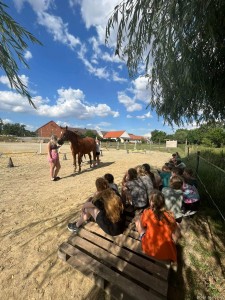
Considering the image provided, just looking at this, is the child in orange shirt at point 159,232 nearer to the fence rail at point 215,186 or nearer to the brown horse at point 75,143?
the fence rail at point 215,186

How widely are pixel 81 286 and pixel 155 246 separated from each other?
1094 mm

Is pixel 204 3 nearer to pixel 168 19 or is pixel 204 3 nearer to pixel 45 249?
pixel 168 19

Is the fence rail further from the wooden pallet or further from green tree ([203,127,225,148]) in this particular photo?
green tree ([203,127,225,148])

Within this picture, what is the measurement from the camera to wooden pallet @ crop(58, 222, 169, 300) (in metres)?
2.31

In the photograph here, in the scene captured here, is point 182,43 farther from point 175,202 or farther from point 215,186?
point 215,186

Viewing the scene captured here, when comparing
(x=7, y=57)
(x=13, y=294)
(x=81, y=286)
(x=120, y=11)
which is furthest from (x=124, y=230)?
(x=120, y=11)

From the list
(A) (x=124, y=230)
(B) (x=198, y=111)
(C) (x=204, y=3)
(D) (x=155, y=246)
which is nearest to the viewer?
(D) (x=155, y=246)

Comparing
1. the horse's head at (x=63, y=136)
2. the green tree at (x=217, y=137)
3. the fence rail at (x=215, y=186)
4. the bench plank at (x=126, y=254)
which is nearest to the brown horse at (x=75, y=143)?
the horse's head at (x=63, y=136)

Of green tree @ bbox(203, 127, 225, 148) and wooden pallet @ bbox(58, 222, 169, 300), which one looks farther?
green tree @ bbox(203, 127, 225, 148)

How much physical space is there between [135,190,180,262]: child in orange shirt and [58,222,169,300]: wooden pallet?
15cm

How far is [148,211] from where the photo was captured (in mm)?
2848

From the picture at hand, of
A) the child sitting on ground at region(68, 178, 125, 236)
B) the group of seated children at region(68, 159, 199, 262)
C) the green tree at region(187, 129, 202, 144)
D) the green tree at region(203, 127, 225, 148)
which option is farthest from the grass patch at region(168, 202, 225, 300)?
the green tree at region(187, 129, 202, 144)

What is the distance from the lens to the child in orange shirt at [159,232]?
8.61 ft

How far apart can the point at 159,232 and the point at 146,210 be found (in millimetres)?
358
